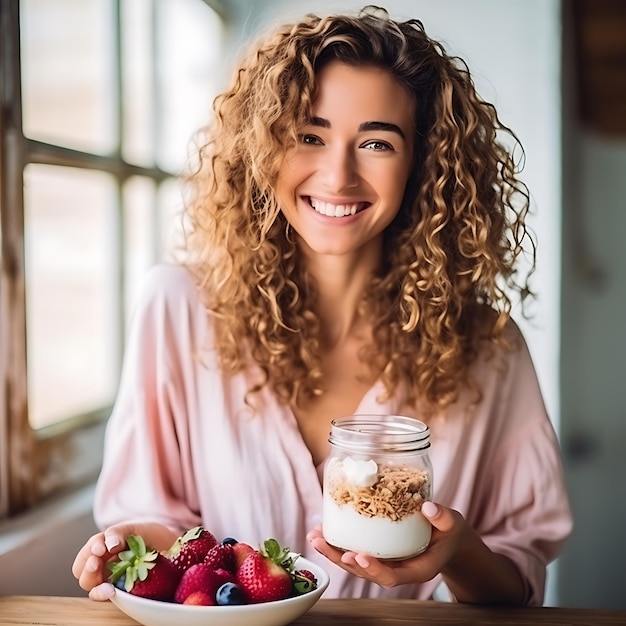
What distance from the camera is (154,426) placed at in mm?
1521

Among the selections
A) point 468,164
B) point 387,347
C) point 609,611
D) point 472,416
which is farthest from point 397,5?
point 609,611

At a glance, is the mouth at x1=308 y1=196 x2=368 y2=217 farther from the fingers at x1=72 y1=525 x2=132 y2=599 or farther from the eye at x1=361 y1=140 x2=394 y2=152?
the fingers at x1=72 y1=525 x2=132 y2=599

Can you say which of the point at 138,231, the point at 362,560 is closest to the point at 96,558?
the point at 362,560

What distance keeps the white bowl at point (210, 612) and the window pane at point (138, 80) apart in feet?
4.01

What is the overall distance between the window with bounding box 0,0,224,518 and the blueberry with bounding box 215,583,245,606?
2.04 feet

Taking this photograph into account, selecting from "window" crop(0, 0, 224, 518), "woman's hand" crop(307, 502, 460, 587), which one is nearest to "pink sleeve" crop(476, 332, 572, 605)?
A: "woman's hand" crop(307, 502, 460, 587)

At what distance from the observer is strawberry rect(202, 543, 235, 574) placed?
113 cm

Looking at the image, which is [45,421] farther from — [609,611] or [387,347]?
[609,611]

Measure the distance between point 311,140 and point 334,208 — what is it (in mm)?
113

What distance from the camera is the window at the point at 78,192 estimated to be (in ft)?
5.01

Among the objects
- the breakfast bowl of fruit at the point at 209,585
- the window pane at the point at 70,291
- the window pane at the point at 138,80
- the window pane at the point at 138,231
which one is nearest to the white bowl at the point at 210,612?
the breakfast bowl of fruit at the point at 209,585

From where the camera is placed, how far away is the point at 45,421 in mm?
1744

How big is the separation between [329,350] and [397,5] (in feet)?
2.08

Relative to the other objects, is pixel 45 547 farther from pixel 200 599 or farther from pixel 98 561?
pixel 200 599
